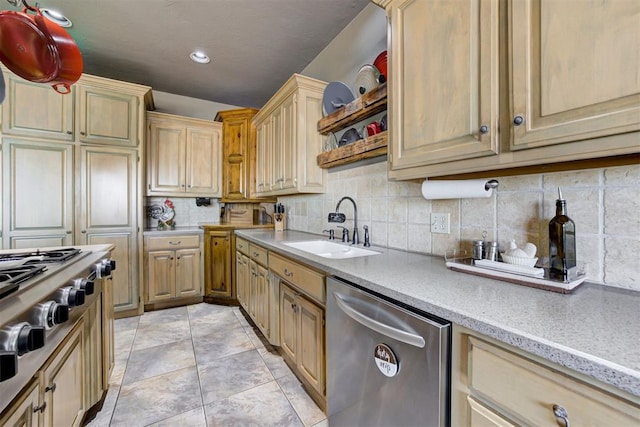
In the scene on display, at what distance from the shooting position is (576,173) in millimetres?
953

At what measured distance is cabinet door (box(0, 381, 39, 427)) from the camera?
645 millimetres

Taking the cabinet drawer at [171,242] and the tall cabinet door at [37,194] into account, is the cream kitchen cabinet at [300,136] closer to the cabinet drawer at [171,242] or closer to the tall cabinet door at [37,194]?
the cabinet drawer at [171,242]

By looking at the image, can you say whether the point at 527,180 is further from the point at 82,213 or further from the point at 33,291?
the point at 82,213

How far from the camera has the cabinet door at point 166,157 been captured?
3258mm

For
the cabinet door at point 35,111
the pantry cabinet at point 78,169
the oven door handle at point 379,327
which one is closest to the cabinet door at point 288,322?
the oven door handle at point 379,327

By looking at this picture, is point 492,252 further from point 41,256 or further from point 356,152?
point 41,256

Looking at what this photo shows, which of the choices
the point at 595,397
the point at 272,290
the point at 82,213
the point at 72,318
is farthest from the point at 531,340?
the point at 82,213

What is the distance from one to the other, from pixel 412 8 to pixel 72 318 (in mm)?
1879

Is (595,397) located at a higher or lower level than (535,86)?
lower

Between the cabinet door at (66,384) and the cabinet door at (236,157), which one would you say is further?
the cabinet door at (236,157)

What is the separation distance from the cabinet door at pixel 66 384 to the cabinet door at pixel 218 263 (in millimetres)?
2047

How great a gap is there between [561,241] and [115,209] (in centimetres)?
345

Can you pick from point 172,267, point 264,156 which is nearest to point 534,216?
point 264,156

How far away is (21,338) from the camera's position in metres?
0.62
